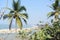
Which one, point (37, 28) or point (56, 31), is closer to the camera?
point (56, 31)

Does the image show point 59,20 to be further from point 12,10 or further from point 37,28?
point 12,10

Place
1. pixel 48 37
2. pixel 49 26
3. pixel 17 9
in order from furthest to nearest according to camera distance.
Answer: pixel 17 9, pixel 49 26, pixel 48 37

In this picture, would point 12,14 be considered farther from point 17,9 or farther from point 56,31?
point 56,31

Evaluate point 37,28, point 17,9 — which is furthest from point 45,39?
point 17,9

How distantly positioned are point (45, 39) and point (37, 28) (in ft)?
3.36

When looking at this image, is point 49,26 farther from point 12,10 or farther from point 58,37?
point 12,10

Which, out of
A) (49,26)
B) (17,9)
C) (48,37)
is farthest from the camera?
(17,9)

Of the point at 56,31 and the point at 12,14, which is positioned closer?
the point at 56,31

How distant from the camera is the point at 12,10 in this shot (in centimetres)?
3203

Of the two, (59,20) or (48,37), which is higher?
(59,20)

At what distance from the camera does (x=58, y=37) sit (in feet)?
35.0

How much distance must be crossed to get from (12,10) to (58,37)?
2177 centimetres

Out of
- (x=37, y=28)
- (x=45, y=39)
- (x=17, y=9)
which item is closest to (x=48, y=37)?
(x=45, y=39)

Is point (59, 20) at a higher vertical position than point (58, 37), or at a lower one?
higher
